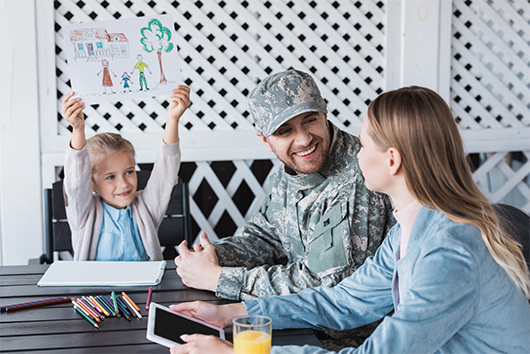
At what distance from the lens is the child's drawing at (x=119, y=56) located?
181 cm

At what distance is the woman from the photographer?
97 centimetres

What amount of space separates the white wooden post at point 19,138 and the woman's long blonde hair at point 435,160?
222 centimetres

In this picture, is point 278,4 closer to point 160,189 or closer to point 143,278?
point 160,189

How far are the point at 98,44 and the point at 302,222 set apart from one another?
885 mm

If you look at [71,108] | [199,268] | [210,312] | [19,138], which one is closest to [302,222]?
[199,268]

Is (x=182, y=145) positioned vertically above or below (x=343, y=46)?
below

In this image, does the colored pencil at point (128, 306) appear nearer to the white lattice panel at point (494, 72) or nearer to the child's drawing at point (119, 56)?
the child's drawing at point (119, 56)

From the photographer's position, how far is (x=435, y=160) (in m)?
1.08

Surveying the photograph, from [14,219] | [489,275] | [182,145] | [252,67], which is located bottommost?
[14,219]

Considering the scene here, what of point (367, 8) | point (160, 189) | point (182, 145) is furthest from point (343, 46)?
point (160, 189)

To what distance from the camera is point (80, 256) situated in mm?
1979

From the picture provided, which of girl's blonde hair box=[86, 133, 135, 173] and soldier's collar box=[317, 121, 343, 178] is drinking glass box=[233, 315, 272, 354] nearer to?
soldier's collar box=[317, 121, 343, 178]

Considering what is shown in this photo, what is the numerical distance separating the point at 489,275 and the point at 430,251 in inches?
4.8

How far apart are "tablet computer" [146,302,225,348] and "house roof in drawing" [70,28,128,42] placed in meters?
0.95
